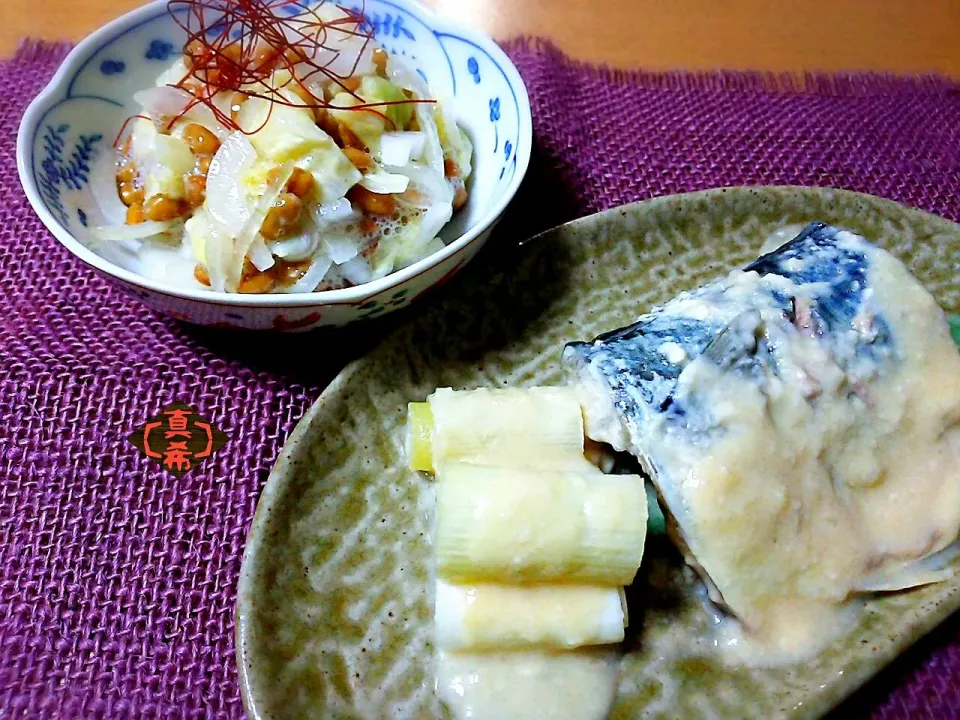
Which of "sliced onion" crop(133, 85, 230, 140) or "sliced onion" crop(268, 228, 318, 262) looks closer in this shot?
"sliced onion" crop(268, 228, 318, 262)

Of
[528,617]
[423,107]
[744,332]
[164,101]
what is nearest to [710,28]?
[423,107]

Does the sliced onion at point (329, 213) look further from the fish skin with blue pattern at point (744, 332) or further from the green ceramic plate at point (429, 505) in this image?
the fish skin with blue pattern at point (744, 332)

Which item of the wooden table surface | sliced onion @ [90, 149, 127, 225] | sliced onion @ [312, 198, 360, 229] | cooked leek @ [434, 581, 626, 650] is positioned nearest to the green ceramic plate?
cooked leek @ [434, 581, 626, 650]

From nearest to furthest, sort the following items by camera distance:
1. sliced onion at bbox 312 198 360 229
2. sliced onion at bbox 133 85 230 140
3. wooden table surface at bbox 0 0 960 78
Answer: sliced onion at bbox 312 198 360 229 → sliced onion at bbox 133 85 230 140 → wooden table surface at bbox 0 0 960 78

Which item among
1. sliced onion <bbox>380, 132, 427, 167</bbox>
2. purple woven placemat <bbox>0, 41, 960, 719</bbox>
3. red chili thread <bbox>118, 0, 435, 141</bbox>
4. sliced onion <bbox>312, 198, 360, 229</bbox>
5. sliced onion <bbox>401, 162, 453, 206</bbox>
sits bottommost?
purple woven placemat <bbox>0, 41, 960, 719</bbox>

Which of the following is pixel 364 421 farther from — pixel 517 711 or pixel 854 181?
pixel 854 181

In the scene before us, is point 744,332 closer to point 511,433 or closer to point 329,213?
point 511,433

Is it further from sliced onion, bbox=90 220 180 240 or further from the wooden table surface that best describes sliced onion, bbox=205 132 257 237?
the wooden table surface

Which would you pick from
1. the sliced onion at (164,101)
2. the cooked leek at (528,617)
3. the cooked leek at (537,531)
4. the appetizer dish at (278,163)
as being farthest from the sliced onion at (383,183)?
the cooked leek at (528,617)
